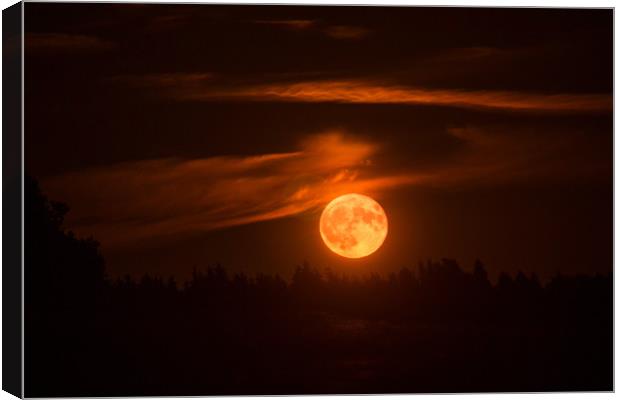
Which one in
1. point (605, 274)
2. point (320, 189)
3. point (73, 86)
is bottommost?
point (605, 274)

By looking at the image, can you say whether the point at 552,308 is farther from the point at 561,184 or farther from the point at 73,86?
the point at 73,86

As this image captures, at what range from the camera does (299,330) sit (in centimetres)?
1176

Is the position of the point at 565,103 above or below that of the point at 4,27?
below

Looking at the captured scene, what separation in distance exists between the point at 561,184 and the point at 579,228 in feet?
1.21

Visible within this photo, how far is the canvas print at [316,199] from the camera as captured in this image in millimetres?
11477

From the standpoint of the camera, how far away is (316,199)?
1179 centimetres

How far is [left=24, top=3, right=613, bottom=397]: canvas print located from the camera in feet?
37.7

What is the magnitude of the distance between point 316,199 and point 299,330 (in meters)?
1.00

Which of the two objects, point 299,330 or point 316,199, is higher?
point 316,199

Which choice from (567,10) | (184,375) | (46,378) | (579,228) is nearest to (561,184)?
(579,228)

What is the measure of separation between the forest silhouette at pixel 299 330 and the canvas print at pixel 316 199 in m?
0.02

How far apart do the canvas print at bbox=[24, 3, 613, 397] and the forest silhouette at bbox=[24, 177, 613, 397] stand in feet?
0.05

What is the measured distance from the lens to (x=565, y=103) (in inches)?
472

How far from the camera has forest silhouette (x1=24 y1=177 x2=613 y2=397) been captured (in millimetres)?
11406
